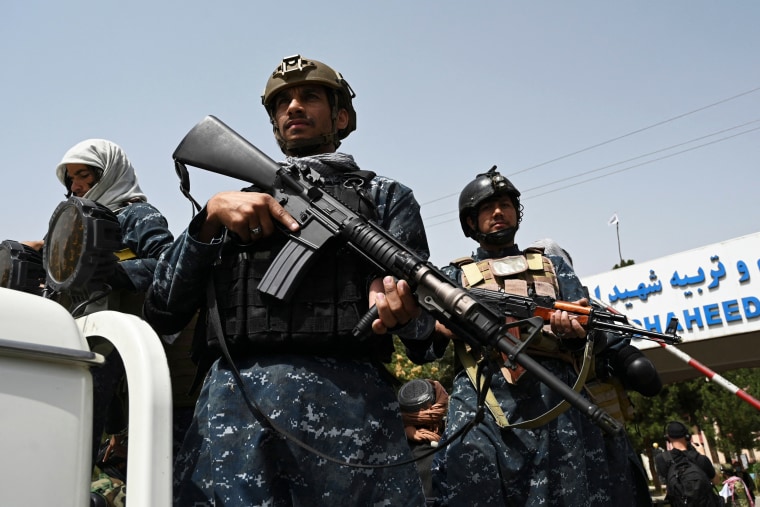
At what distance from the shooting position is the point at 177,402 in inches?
114

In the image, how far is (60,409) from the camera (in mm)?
1230

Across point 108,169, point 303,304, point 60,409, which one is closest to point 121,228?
point 303,304

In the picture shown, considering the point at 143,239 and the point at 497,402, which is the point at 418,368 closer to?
the point at 497,402

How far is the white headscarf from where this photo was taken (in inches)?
139

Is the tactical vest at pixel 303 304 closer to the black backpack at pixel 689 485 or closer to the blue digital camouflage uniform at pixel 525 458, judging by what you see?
the blue digital camouflage uniform at pixel 525 458

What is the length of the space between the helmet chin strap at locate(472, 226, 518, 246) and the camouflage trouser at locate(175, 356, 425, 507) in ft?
6.84

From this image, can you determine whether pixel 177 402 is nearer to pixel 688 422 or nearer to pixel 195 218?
pixel 195 218

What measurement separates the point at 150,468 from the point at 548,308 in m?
2.93

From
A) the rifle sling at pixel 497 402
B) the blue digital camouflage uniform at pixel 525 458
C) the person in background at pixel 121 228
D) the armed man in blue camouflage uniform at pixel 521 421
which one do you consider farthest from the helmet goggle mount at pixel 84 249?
the blue digital camouflage uniform at pixel 525 458

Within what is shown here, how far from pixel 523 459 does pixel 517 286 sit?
3.01 ft

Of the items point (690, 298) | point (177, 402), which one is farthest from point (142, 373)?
point (690, 298)

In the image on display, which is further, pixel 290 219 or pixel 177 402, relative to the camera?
pixel 177 402

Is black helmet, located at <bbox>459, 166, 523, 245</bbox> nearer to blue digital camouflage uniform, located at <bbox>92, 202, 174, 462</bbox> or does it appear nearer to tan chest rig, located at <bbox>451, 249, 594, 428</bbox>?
tan chest rig, located at <bbox>451, 249, 594, 428</bbox>

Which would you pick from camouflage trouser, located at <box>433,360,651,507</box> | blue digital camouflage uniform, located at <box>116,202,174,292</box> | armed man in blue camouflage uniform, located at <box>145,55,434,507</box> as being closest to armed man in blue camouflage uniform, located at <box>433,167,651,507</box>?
camouflage trouser, located at <box>433,360,651,507</box>
